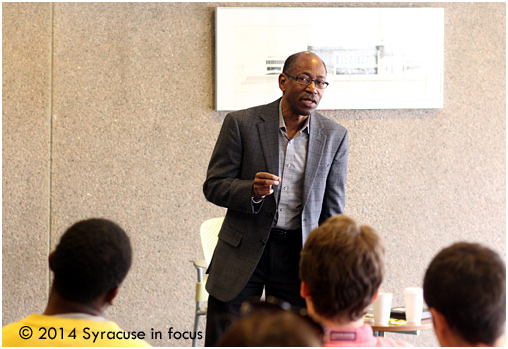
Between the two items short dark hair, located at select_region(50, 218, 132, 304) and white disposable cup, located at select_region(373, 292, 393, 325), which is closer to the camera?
short dark hair, located at select_region(50, 218, 132, 304)

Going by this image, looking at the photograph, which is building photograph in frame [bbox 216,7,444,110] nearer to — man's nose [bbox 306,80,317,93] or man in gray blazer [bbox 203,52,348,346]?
man in gray blazer [bbox 203,52,348,346]

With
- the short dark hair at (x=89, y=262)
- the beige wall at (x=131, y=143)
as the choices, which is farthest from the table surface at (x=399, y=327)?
the beige wall at (x=131, y=143)

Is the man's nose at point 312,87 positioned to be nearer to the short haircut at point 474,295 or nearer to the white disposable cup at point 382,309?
the white disposable cup at point 382,309

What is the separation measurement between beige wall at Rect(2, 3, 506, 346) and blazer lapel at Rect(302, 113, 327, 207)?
1513 mm

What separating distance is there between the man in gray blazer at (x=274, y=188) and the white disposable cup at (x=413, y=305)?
1.36 ft

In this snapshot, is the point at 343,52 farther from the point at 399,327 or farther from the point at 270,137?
the point at 399,327

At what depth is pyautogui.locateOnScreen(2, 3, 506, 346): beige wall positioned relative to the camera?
382 cm

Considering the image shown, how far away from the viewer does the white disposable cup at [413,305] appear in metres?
2.36

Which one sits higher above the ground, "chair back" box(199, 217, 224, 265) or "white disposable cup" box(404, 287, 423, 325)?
"chair back" box(199, 217, 224, 265)

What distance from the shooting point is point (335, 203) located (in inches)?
99.9

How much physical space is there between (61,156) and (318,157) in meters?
2.01

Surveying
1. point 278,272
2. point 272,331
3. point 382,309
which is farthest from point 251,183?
point 272,331

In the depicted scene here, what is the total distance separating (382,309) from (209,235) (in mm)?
1465

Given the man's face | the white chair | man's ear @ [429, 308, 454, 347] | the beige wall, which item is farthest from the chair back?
man's ear @ [429, 308, 454, 347]
